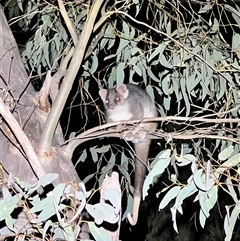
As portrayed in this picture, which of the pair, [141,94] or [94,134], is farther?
[141,94]

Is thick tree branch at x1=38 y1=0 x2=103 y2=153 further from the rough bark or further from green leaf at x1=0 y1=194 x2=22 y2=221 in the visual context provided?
green leaf at x1=0 y1=194 x2=22 y2=221

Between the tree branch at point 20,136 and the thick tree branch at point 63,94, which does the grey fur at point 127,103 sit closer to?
the thick tree branch at point 63,94

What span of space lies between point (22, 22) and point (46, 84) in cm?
174

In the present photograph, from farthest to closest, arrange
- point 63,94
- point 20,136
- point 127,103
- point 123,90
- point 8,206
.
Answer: point 127,103, point 123,90, point 63,94, point 20,136, point 8,206

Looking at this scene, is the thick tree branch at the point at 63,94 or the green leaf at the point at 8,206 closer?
the green leaf at the point at 8,206

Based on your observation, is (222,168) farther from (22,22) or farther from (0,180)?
(22,22)

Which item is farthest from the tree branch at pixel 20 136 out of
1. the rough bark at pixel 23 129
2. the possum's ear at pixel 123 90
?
the possum's ear at pixel 123 90

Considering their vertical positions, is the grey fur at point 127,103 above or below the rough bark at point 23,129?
below

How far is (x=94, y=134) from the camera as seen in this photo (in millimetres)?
2105

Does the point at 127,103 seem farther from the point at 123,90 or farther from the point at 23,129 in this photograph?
the point at 23,129

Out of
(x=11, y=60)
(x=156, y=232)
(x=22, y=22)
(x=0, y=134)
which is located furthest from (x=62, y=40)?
(x=156, y=232)

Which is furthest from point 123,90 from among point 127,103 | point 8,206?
point 8,206

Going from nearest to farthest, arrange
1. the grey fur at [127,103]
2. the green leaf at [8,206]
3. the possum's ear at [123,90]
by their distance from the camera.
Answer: the green leaf at [8,206]
the possum's ear at [123,90]
the grey fur at [127,103]

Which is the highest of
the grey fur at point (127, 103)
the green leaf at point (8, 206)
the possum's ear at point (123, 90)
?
the green leaf at point (8, 206)
